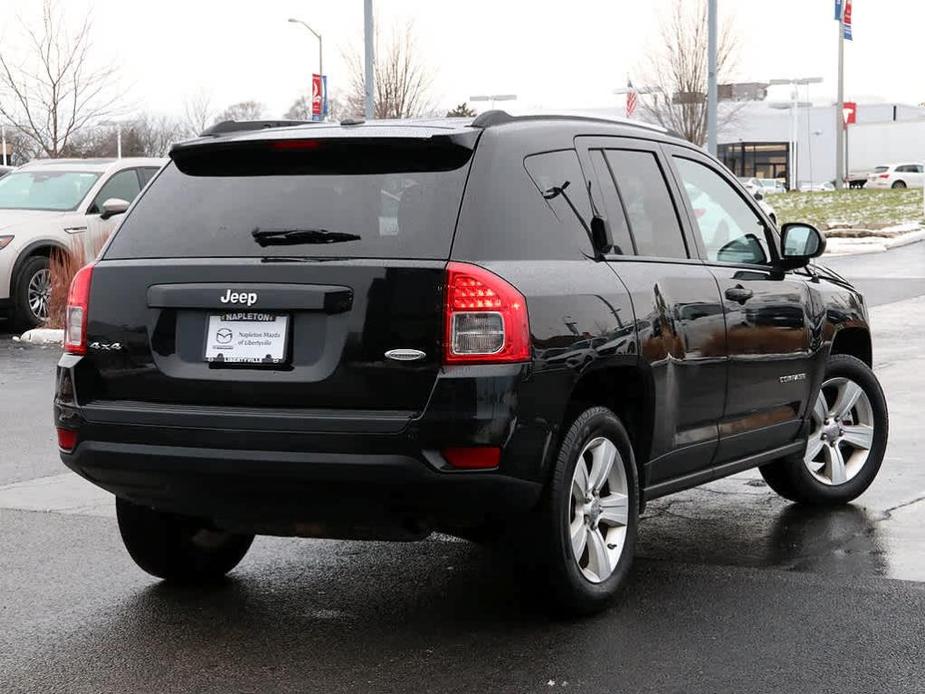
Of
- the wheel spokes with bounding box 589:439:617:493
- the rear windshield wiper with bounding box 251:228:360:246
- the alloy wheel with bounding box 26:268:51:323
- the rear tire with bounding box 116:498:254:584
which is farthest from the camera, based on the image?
the alloy wheel with bounding box 26:268:51:323

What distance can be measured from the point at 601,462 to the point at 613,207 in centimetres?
102

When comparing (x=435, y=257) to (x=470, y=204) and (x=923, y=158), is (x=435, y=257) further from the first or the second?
(x=923, y=158)

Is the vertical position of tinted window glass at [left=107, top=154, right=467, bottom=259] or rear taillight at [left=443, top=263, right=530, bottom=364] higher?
tinted window glass at [left=107, top=154, right=467, bottom=259]

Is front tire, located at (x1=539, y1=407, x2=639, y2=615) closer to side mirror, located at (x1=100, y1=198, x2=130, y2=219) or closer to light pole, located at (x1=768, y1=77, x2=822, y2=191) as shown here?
side mirror, located at (x1=100, y1=198, x2=130, y2=219)

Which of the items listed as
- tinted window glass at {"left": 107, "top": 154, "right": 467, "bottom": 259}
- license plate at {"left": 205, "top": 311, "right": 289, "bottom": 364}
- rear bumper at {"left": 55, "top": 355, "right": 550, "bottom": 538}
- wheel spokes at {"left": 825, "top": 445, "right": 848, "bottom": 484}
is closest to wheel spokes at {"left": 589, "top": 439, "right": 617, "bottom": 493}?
rear bumper at {"left": 55, "top": 355, "right": 550, "bottom": 538}

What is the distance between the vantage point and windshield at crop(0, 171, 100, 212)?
17641 millimetres

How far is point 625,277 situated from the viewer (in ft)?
18.2

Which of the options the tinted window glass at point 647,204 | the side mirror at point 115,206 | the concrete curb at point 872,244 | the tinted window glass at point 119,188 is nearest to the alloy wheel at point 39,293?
the tinted window glass at point 119,188

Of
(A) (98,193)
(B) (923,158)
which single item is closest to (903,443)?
(A) (98,193)

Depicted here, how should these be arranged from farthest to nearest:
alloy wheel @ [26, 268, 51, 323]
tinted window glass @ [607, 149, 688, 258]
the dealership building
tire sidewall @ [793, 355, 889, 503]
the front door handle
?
the dealership building, alloy wheel @ [26, 268, 51, 323], tire sidewall @ [793, 355, 889, 503], the front door handle, tinted window glass @ [607, 149, 688, 258]

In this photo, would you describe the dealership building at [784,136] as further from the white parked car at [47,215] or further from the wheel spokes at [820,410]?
the wheel spokes at [820,410]

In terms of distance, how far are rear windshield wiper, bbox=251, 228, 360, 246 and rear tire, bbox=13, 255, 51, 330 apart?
12.4m

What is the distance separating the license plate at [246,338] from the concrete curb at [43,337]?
11.7m

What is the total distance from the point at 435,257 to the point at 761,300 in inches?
85.1
